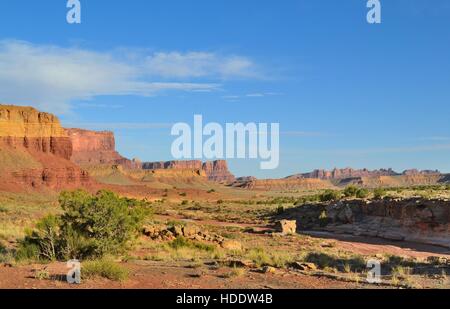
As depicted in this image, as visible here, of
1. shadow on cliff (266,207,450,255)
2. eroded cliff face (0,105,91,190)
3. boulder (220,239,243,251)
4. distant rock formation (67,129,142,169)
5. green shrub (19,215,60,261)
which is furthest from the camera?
distant rock formation (67,129,142,169)

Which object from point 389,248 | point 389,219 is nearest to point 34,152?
point 389,219

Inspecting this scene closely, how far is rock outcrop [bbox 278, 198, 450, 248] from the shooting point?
27375 millimetres

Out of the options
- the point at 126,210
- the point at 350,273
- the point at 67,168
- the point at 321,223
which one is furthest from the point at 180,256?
the point at 67,168

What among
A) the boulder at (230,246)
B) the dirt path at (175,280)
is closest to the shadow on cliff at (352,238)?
the boulder at (230,246)

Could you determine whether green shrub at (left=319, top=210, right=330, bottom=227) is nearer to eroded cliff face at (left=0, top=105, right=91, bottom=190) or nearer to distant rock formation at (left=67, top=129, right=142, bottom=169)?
eroded cliff face at (left=0, top=105, right=91, bottom=190)

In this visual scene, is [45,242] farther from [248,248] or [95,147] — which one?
[95,147]

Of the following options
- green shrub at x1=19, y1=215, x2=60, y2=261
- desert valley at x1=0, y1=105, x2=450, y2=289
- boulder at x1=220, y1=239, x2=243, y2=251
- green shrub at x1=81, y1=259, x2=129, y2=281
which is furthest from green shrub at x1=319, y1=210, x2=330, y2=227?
green shrub at x1=81, y1=259, x2=129, y2=281

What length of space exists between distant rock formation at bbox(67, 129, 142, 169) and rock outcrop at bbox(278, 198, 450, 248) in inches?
5168

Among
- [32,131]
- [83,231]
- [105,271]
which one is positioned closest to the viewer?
[105,271]

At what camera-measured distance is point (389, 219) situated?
3141cm

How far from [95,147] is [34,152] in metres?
106

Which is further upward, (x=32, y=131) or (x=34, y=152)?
(x=32, y=131)
